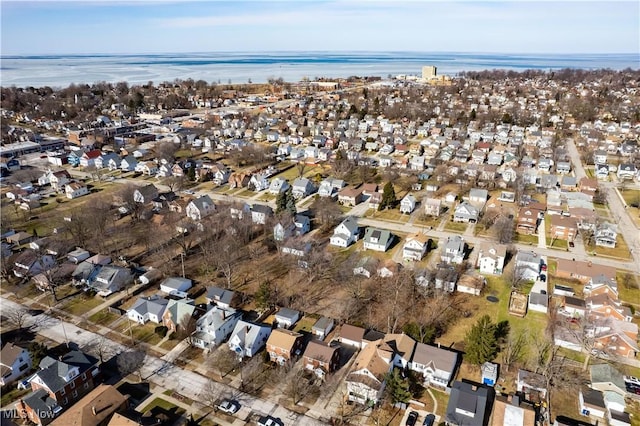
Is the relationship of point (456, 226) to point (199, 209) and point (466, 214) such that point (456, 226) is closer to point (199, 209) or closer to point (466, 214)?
point (466, 214)

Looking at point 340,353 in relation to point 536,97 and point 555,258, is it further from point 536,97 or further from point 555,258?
point 536,97

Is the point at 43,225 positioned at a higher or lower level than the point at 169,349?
higher

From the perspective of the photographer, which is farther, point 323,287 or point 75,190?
point 75,190

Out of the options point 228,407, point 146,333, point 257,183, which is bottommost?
point 228,407

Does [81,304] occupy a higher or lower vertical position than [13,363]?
higher

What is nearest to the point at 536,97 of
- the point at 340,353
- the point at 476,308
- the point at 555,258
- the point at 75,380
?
the point at 555,258

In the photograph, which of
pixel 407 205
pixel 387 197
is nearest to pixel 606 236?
pixel 407 205
